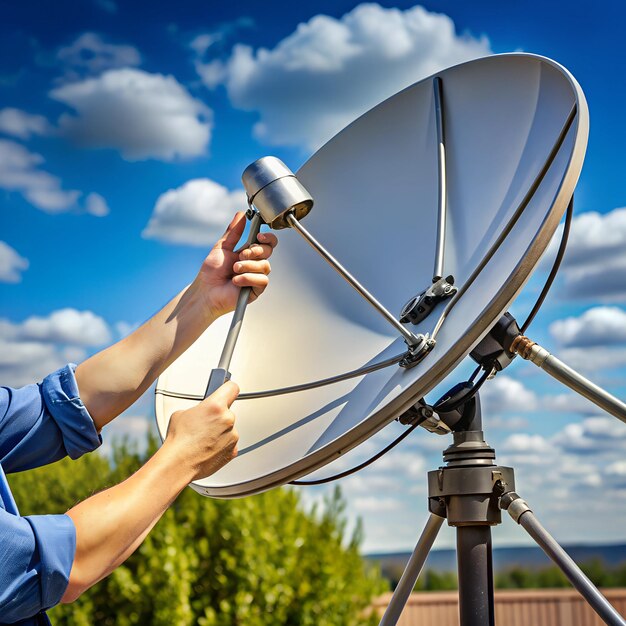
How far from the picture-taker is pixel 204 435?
4.80 ft

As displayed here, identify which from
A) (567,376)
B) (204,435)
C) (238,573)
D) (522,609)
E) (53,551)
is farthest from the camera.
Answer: (522,609)

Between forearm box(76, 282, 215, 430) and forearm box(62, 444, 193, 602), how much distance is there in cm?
63

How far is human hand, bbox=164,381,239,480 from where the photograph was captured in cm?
145

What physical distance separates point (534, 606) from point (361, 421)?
5.35 meters

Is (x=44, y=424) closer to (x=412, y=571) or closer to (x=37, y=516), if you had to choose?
(x=37, y=516)

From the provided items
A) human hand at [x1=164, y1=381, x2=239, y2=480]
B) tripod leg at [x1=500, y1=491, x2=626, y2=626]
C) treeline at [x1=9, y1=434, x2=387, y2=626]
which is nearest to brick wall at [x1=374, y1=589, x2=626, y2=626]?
treeline at [x1=9, y1=434, x2=387, y2=626]

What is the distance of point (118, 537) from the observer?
134cm

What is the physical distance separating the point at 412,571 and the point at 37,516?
94cm

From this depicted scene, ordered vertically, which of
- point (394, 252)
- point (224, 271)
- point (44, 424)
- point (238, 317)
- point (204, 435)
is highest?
point (394, 252)

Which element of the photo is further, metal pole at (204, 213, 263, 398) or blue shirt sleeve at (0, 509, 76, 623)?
metal pole at (204, 213, 263, 398)

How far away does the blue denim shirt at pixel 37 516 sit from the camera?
1.29m

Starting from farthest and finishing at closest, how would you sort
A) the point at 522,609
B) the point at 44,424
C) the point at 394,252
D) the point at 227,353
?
the point at 522,609 < the point at 394,252 < the point at 44,424 < the point at 227,353

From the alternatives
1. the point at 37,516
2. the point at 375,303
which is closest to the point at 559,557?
the point at 375,303

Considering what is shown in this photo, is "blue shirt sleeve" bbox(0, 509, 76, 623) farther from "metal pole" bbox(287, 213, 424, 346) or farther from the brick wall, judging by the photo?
the brick wall
